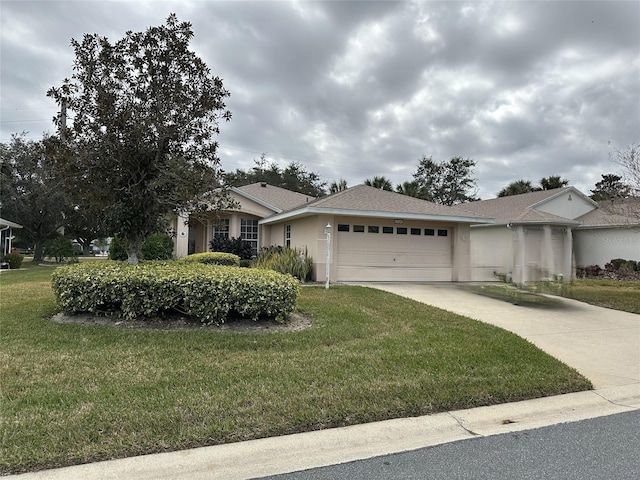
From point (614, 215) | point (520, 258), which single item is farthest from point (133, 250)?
point (614, 215)

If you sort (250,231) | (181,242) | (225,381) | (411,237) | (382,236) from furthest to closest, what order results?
(250,231) < (181,242) < (411,237) < (382,236) < (225,381)

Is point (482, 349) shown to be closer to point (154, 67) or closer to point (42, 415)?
point (42, 415)

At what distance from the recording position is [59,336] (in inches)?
224

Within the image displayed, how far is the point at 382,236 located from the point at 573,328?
7415 millimetres

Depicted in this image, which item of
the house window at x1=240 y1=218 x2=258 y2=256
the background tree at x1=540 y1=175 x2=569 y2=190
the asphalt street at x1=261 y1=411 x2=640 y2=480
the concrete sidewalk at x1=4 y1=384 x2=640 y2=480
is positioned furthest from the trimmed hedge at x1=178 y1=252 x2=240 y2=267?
the background tree at x1=540 y1=175 x2=569 y2=190

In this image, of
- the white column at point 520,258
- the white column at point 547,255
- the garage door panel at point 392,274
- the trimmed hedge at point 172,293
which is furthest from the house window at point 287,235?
the trimmed hedge at point 172,293

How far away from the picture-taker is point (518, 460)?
3090 millimetres

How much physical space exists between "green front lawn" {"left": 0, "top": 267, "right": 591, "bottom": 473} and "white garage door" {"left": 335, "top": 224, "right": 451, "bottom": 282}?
281 inches

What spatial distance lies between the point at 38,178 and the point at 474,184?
117 ft

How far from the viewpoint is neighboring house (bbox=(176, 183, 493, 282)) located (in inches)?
539

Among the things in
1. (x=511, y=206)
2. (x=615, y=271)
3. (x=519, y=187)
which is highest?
(x=519, y=187)

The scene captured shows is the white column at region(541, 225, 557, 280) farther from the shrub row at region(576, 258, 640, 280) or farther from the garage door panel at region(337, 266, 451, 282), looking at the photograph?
the shrub row at region(576, 258, 640, 280)

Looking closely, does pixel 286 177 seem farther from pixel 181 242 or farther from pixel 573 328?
pixel 573 328

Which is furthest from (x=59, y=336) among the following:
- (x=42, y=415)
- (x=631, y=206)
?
(x=631, y=206)
